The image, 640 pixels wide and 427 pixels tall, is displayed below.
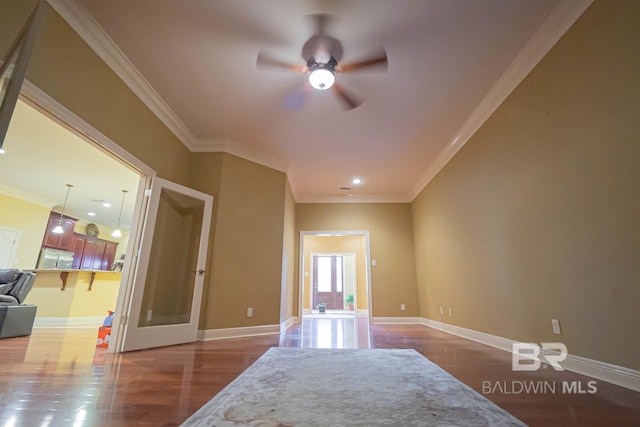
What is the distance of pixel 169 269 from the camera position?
11.4 ft

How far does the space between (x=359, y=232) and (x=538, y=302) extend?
3863 millimetres

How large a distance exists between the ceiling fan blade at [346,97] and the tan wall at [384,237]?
343cm

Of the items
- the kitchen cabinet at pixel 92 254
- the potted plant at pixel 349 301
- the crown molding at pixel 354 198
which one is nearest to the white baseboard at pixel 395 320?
the crown molding at pixel 354 198

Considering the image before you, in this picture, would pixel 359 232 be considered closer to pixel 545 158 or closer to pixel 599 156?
pixel 545 158

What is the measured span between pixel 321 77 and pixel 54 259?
27.1 feet

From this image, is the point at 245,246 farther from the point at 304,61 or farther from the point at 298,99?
the point at 304,61

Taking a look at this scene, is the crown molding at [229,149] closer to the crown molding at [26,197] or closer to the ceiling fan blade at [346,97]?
the ceiling fan blade at [346,97]

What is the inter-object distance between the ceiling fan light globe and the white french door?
2.14 m

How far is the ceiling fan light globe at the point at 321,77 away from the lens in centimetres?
247

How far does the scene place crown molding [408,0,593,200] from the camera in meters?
2.10

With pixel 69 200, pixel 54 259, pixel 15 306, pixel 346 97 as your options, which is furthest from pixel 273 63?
pixel 54 259

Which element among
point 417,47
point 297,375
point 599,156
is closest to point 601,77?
point 599,156

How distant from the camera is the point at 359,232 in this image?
6145 millimetres

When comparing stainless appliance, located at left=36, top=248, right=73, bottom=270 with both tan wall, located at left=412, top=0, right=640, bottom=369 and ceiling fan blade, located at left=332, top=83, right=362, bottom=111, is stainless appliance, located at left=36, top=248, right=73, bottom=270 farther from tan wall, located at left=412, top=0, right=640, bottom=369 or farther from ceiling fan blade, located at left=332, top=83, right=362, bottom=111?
tan wall, located at left=412, top=0, right=640, bottom=369
